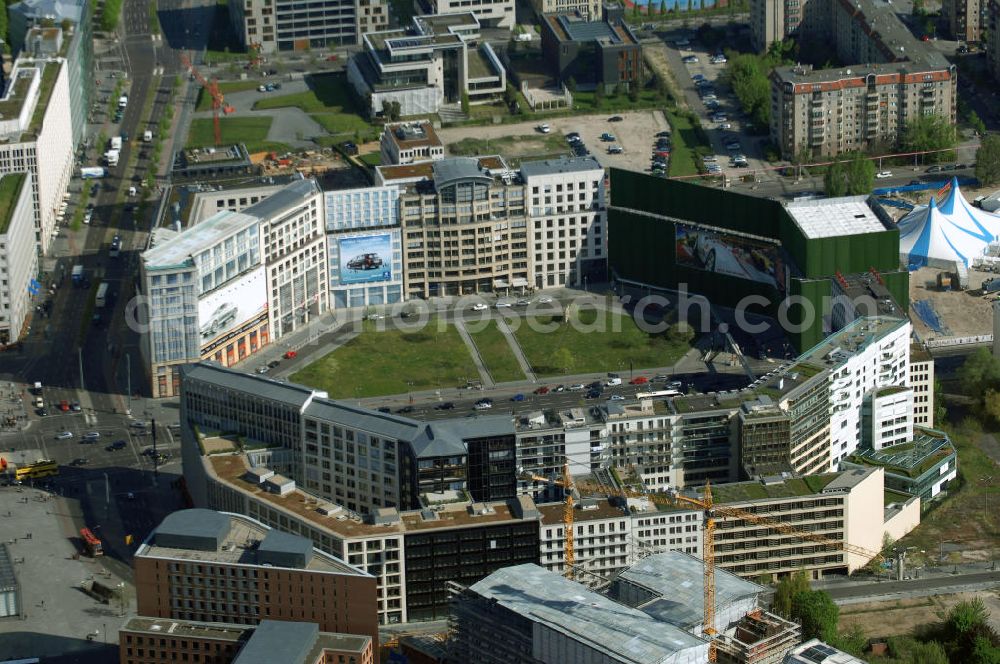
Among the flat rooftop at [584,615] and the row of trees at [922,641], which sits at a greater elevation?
the flat rooftop at [584,615]

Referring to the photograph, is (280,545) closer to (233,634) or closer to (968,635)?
(233,634)

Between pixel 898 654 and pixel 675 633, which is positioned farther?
pixel 898 654

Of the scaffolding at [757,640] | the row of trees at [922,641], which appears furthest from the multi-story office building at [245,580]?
the row of trees at [922,641]

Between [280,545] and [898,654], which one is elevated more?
[280,545]

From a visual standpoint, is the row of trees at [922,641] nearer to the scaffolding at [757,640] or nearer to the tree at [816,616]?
the tree at [816,616]

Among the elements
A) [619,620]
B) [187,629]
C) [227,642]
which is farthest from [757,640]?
[187,629]

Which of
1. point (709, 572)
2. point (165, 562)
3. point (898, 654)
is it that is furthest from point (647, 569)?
point (165, 562)

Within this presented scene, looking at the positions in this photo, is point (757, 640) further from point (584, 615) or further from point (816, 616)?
point (584, 615)
